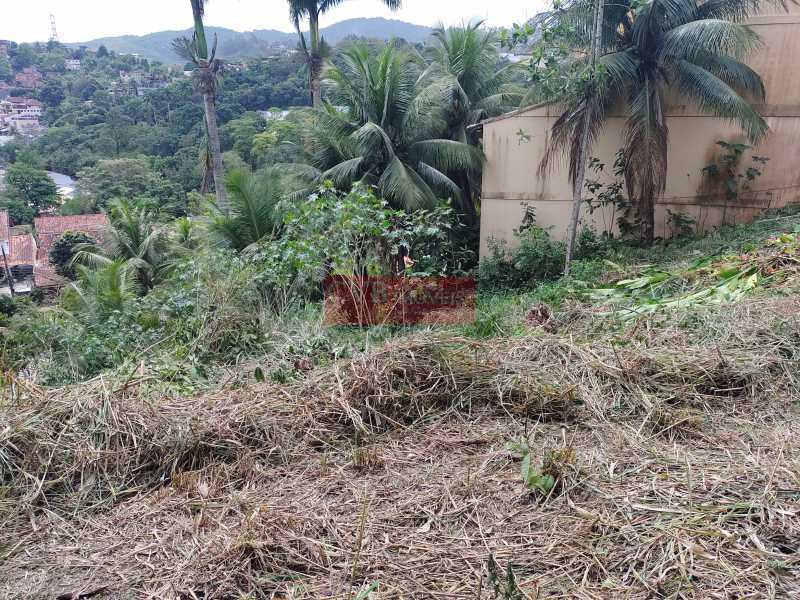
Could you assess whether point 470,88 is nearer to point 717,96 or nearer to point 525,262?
point 525,262

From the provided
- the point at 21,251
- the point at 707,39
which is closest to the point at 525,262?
the point at 707,39

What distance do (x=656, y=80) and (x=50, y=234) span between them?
98.2ft

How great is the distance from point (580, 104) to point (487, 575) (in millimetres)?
10030

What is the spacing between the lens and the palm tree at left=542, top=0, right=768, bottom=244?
9.48 metres

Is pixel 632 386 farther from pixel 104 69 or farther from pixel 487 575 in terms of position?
pixel 104 69

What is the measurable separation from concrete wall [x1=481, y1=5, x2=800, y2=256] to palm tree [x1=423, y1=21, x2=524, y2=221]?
2732 millimetres

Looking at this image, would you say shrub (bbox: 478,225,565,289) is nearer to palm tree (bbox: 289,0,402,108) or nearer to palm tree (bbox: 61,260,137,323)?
palm tree (bbox: 61,260,137,323)

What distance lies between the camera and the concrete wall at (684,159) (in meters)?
10.4

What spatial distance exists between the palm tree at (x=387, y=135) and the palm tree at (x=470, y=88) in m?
1.19

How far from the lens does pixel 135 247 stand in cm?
1741

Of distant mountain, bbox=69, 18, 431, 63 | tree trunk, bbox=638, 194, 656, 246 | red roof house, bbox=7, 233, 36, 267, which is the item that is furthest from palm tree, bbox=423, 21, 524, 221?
distant mountain, bbox=69, 18, 431, 63

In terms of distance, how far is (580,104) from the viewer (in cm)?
1019

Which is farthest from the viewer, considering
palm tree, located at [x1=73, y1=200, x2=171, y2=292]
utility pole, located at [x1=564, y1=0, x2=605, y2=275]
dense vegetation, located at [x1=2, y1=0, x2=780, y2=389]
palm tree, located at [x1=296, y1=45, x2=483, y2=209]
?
palm tree, located at [x1=73, y1=200, x2=171, y2=292]

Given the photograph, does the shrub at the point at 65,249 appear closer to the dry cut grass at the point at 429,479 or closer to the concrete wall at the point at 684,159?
the concrete wall at the point at 684,159
